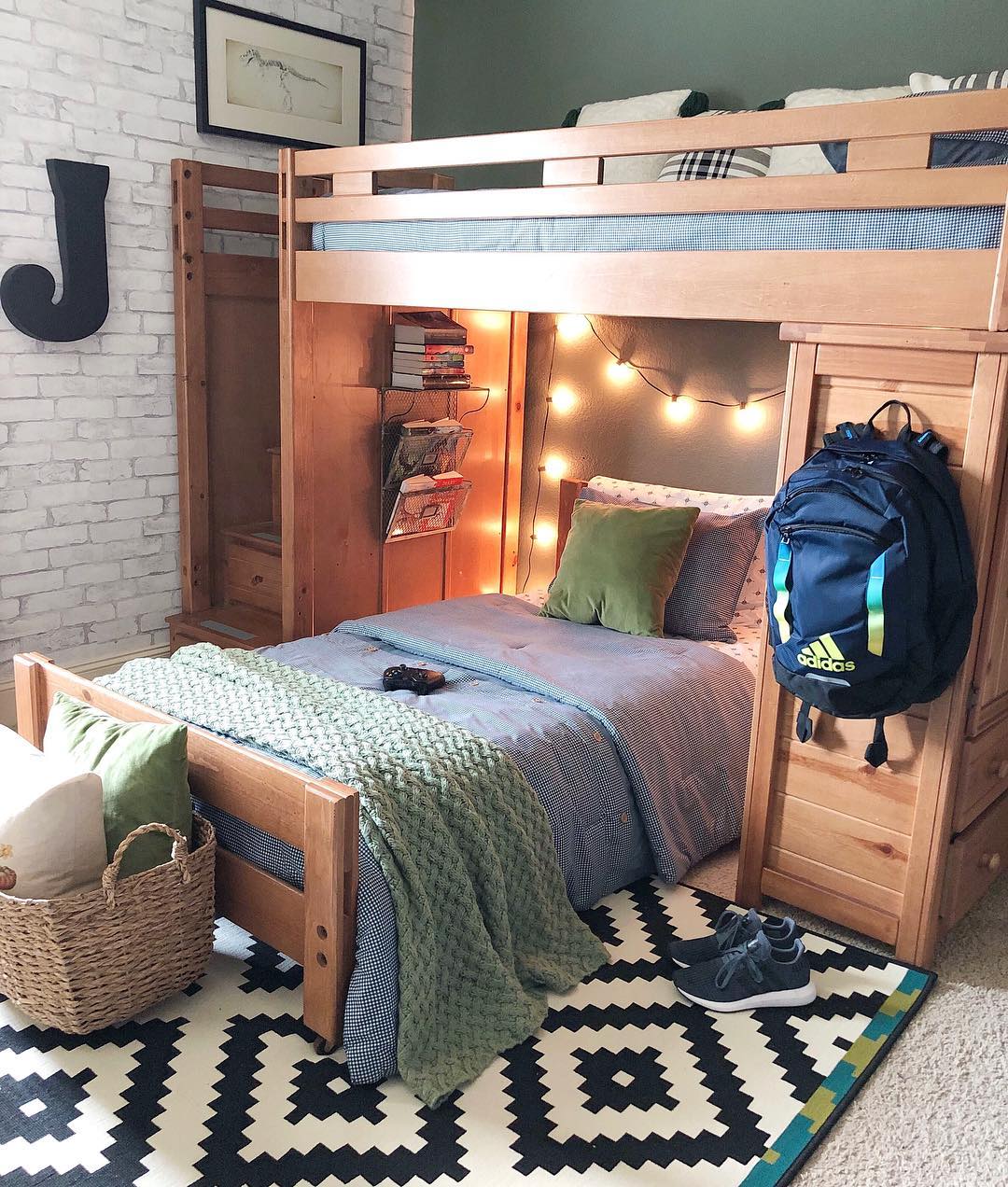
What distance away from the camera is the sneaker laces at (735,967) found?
2.27 metres

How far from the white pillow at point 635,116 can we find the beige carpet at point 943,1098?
7.18 ft

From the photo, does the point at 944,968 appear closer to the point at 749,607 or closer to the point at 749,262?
the point at 749,607

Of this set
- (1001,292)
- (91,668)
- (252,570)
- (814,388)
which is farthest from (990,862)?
(91,668)

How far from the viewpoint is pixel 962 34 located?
9.59ft

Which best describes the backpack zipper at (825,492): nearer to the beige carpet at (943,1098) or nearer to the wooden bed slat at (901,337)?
the wooden bed slat at (901,337)

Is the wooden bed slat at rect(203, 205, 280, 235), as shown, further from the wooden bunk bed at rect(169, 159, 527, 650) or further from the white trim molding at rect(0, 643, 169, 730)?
the white trim molding at rect(0, 643, 169, 730)

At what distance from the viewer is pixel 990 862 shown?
2.54 meters

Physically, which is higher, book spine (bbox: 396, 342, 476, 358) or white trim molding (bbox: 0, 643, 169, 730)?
book spine (bbox: 396, 342, 476, 358)

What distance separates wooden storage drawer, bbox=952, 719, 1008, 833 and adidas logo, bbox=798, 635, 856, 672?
1.30 feet

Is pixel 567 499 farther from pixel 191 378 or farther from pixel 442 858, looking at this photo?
pixel 442 858

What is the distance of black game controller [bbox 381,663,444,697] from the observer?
2758mm

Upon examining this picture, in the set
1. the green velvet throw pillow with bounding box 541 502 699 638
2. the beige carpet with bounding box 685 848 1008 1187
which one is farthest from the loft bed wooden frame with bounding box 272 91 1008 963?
the green velvet throw pillow with bounding box 541 502 699 638

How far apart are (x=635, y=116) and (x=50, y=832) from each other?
2719mm

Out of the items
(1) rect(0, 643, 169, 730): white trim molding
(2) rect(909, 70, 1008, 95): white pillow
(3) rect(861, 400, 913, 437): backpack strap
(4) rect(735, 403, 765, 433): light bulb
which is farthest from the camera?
(4) rect(735, 403, 765, 433): light bulb
